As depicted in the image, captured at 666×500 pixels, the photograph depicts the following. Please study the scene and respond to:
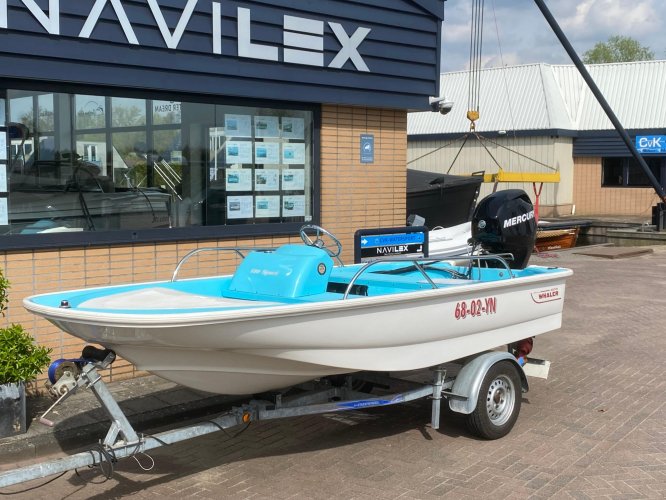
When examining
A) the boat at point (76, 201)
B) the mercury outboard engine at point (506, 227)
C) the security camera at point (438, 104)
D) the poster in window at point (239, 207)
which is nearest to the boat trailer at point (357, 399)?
the mercury outboard engine at point (506, 227)

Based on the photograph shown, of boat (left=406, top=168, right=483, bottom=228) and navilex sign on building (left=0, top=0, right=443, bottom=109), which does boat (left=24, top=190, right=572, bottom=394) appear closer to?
navilex sign on building (left=0, top=0, right=443, bottom=109)

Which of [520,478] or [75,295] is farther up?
[75,295]

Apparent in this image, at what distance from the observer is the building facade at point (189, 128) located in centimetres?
675

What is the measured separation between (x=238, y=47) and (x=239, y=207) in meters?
1.60

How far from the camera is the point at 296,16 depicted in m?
8.27

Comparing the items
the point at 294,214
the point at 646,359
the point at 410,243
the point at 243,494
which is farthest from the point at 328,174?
the point at 243,494

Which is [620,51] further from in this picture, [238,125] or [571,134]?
[238,125]

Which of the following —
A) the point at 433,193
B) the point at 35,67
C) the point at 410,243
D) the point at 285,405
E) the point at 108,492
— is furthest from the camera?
the point at 433,193

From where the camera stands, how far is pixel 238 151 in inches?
325

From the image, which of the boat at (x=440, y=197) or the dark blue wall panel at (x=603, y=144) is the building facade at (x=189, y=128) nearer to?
the boat at (x=440, y=197)

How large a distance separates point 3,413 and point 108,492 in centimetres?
119

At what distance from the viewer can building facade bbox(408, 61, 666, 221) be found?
→ 28.4 metres

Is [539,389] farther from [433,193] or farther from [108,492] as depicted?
[433,193]

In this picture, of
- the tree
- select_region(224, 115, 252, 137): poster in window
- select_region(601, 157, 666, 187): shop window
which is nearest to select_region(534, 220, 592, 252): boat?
select_region(601, 157, 666, 187): shop window
